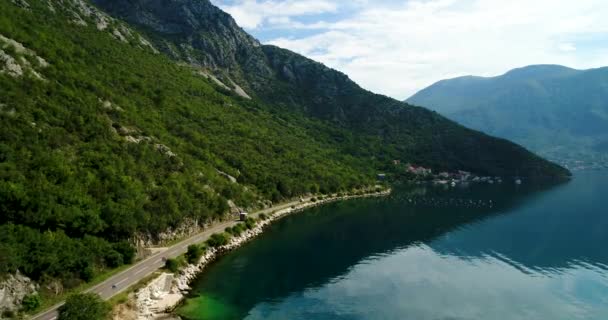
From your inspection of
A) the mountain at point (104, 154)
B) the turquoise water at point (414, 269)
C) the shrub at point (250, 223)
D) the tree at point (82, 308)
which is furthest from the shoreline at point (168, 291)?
the shrub at point (250, 223)

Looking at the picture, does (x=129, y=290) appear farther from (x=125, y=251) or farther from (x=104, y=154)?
(x=104, y=154)

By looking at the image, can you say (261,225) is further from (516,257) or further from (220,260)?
(516,257)

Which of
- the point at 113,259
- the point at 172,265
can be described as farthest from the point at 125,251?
the point at 172,265

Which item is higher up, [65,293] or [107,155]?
[107,155]

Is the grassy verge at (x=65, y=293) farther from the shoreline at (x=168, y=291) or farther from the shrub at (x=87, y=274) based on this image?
the shoreline at (x=168, y=291)

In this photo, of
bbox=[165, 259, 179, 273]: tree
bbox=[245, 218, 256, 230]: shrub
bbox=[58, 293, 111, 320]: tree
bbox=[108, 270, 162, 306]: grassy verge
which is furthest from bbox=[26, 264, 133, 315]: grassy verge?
bbox=[245, 218, 256, 230]: shrub

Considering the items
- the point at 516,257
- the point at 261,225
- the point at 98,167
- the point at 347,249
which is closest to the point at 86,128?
the point at 98,167
